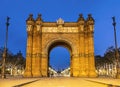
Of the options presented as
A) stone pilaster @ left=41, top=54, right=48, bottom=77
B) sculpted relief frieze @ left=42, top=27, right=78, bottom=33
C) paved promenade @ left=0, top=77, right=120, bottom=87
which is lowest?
paved promenade @ left=0, top=77, right=120, bottom=87

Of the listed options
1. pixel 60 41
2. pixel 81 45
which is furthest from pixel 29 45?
pixel 81 45

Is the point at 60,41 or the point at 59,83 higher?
the point at 60,41

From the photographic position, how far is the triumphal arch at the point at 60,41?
4579cm

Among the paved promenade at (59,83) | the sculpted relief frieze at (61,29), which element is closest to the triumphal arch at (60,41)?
the sculpted relief frieze at (61,29)

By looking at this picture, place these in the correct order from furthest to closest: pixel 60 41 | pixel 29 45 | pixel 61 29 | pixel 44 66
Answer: pixel 60 41
pixel 61 29
pixel 29 45
pixel 44 66

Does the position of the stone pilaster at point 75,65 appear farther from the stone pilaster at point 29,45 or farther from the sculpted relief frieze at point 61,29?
the stone pilaster at point 29,45

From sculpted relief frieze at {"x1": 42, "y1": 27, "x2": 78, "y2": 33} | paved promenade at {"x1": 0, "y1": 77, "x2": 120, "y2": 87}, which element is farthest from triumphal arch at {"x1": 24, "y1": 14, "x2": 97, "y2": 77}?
paved promenade at {"x1": 0, "y1": 77, "x2": 120, "y2": 87}

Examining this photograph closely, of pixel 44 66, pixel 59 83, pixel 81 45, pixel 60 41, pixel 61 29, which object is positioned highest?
pixel 61 29

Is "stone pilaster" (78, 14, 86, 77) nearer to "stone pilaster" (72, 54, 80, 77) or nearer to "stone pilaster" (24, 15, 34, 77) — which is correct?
"stone pilaster" (72, 54, 80, 77)

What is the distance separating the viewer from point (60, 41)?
47.8 meters

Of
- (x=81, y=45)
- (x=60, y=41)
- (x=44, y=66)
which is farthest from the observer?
(x=60, y=41)

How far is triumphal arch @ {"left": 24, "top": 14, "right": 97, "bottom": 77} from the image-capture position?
45.8 meters

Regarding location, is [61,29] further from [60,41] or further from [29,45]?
[29,45]

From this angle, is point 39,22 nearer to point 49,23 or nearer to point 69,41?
point 49,23
